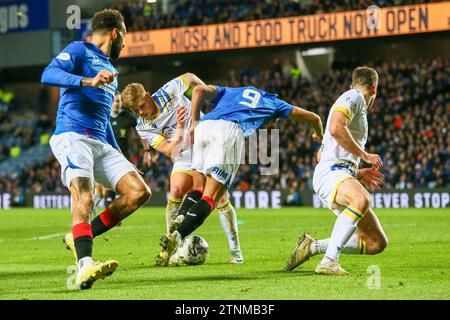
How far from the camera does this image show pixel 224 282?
739cm

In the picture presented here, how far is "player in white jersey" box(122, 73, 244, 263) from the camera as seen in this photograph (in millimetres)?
9602

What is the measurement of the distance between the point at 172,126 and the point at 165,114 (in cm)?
16

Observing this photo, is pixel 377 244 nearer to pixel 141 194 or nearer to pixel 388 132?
pixel 141 194

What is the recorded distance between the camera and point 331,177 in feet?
26.2

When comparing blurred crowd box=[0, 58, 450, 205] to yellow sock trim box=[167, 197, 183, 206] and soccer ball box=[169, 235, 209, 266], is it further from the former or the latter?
soccer ball box=[169, 235, 209, 266]

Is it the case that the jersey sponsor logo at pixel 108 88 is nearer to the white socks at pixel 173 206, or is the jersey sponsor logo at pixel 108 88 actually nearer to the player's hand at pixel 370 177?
the white socks at pixel 173 206

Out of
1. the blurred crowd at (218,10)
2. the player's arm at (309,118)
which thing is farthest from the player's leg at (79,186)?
the blurred crowd at (218,10)

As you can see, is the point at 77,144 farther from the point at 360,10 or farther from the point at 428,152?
the point at 360,10

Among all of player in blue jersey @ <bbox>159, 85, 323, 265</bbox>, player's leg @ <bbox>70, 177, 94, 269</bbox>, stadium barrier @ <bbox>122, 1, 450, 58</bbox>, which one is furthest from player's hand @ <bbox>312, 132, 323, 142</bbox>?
stadium barrier @ <bbox>122, 1, 450, 58</bbox>

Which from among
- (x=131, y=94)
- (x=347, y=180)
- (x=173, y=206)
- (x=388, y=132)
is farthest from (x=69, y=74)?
(x=388, y=132)

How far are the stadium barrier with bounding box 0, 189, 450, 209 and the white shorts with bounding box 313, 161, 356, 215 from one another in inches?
706

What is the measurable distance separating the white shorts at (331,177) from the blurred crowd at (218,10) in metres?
22.4

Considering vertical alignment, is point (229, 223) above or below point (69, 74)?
below

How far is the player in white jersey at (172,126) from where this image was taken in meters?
9.60
